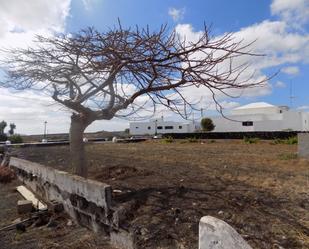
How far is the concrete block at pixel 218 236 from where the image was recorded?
2.35 meters

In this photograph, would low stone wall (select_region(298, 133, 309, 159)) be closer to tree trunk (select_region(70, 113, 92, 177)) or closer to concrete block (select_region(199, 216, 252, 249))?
tree trunk (select_region(70, 113, 92, 177))

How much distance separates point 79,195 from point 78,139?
1.60 m

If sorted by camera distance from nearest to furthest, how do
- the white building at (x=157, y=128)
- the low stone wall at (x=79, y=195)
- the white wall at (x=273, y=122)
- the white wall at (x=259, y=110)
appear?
the low stone wall at (x=79, y=195) < the white wall at (x=273, y=122) < the white wall at (x=259, y=110) < the white building at (x=157, y=128)

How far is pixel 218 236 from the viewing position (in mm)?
2418

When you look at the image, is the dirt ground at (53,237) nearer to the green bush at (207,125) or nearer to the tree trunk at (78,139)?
the tree trunk at (78,139)

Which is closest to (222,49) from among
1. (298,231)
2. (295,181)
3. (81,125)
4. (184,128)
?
(298,231)

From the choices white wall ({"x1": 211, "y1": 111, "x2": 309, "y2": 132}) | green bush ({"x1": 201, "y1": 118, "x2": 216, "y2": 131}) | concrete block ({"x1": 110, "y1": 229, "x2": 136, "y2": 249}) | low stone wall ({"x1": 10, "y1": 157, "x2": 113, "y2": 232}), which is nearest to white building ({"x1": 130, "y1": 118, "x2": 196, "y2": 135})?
white wall ({"x1": 211, "y1": 111, "x2": 309, "y2": 132})

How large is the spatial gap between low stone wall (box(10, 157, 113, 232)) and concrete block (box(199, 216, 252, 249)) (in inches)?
94.2

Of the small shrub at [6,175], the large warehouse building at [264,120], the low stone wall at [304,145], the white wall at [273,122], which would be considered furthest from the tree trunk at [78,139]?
the white wall at [273,122]

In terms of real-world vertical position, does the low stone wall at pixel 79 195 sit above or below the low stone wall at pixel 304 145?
below

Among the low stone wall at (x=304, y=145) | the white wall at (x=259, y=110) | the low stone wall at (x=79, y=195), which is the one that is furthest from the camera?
the white wall at (x=259, y=110)

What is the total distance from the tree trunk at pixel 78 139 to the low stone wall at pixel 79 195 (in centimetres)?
47

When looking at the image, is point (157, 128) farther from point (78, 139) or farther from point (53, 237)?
point (53, 237)

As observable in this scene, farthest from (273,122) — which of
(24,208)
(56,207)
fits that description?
(24,208)
